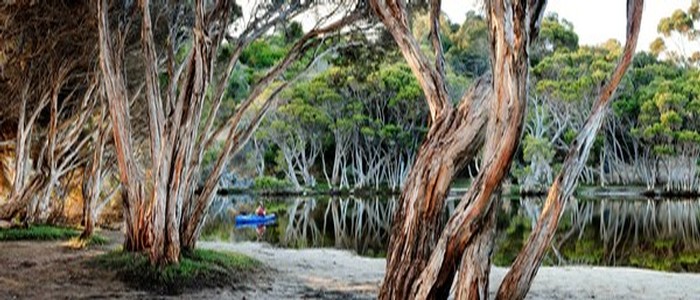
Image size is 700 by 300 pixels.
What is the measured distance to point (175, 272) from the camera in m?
10.4

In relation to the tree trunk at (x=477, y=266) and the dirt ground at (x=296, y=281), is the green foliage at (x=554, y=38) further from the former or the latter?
the tree trunk at (x=477, y=266)

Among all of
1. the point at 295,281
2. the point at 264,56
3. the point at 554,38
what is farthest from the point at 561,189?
the point at 554,38

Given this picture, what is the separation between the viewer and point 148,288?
9914mm

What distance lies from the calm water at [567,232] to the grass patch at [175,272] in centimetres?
690

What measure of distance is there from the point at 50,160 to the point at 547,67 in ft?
103

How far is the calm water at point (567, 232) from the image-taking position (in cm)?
1783

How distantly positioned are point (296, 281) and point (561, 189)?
717 cm

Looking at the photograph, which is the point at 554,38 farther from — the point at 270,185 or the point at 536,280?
the point at 536,280

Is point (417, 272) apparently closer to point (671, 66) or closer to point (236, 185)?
point (671, 66)

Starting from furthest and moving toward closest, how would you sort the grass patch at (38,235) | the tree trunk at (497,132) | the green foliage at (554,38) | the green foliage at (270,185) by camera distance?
the green foliage at (270,185) < the green foliage at (554,38) < the grass patch at (38,235) < the tree trunk at (497,132)

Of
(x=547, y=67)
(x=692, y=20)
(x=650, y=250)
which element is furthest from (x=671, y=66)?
(x=650, y=250)

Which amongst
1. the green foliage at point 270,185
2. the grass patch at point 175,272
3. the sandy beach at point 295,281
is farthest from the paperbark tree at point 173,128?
the green foliage at point 270,185

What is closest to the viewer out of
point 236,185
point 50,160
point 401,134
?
point 50,160

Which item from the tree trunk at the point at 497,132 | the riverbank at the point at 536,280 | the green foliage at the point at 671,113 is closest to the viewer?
the tree trunk at the point at 497,132
